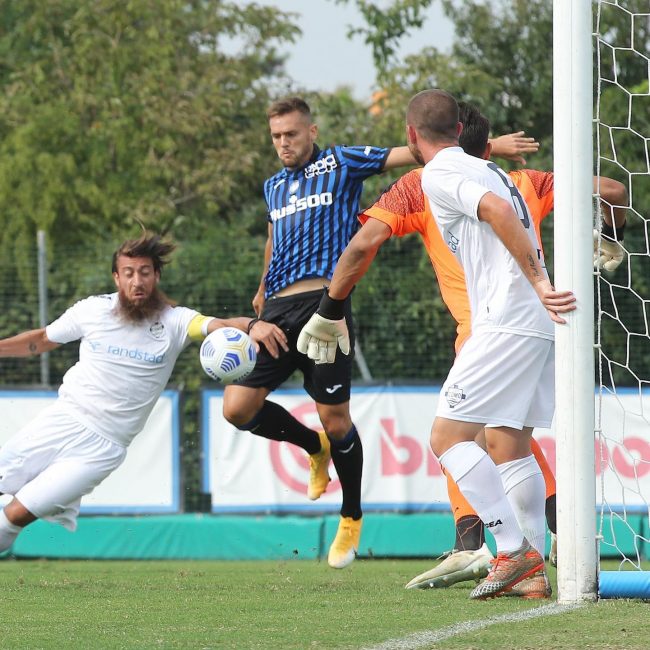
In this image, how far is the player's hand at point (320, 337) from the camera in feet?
19.5

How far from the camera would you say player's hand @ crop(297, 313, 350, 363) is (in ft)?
19.5

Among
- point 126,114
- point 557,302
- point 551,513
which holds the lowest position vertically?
point 551,513

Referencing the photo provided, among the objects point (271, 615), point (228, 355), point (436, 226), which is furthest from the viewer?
point (228, 355)

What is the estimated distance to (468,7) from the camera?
19.0m

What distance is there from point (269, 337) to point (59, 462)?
131 cm

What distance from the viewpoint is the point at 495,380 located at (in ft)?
Result: 17.5

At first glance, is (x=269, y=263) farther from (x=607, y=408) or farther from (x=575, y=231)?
(x=607, y=408)

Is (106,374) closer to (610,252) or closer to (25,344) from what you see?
(25,344)

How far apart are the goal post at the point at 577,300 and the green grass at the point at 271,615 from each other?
232 millimetres

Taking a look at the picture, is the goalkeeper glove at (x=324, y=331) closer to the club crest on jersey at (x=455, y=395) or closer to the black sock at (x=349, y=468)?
the club crest on jersey at (x=455, y=395)

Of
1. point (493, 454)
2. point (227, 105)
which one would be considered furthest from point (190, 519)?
point (227, 105)

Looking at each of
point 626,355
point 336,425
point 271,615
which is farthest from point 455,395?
point 626,355

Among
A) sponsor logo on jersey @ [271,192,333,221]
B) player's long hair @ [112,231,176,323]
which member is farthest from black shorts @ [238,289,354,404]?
player's long hair @ [112,231,176,323]

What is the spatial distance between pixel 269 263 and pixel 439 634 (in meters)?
3.46
